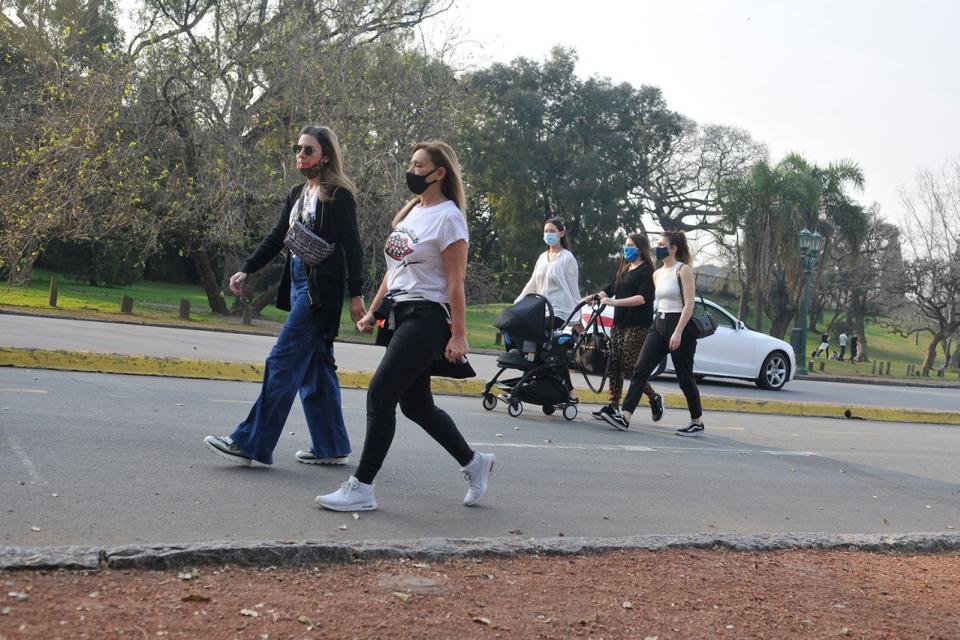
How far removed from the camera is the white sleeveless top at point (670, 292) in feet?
33.1

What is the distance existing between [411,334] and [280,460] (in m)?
1.82

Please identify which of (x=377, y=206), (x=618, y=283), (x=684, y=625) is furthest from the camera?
(x=377, y=206)

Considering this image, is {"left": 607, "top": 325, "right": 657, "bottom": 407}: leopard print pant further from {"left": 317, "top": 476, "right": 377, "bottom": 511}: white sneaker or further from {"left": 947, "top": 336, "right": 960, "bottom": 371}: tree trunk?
{"left": 947, "top": 336, "right": 960, "bottom": 371}: tree trunk

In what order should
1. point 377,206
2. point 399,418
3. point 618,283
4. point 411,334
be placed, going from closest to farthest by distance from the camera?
point 411,334, point 399,418, point 618,283, point 377,206

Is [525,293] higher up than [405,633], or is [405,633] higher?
[525,293]

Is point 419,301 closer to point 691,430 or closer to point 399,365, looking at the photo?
point 399,365

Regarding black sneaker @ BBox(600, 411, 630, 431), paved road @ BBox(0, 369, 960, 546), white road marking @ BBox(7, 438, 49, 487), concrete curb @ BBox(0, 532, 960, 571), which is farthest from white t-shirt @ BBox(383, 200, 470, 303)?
black sneaker @ BBox(600, 411, 630, 431)

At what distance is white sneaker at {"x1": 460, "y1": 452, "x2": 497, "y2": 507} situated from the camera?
6.01 m

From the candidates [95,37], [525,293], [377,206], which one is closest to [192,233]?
[377,206]

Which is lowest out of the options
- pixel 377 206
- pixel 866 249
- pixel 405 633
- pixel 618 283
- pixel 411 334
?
pixel 405 633

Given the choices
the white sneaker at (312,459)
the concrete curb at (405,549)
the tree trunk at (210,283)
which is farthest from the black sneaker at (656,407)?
the tree trunk at (210,283)

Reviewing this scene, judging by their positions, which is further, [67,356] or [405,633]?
[67,356]

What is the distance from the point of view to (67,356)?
10.8m

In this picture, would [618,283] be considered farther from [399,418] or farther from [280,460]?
[280,460]
